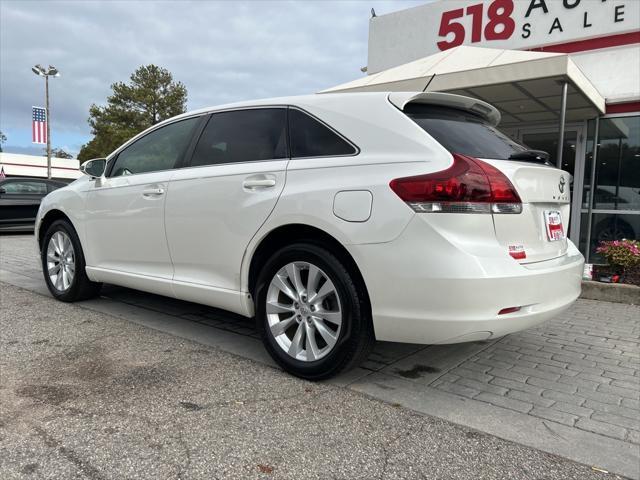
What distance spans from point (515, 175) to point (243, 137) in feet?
6.10

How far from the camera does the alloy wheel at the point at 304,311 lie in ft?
9.73

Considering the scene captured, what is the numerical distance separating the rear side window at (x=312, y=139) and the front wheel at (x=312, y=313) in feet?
1.95

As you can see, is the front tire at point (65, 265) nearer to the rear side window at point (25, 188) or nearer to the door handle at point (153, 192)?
the door handle at point (153, 192)

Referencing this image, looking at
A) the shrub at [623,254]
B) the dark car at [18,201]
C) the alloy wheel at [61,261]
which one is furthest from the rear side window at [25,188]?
the shrub at [623,254]

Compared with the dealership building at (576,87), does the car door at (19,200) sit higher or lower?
lower

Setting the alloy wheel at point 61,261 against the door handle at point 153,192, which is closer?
→ the door handle at point 153,192

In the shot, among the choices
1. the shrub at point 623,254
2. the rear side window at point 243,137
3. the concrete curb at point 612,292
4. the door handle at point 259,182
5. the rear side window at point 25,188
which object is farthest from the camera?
the rear side window at point 25,188

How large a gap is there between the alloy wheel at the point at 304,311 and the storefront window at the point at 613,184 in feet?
25.7

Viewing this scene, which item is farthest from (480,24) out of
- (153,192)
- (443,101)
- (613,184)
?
(153,192)

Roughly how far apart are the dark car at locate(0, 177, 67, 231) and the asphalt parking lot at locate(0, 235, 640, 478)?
9.65 metres

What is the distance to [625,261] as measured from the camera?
6.23 meters

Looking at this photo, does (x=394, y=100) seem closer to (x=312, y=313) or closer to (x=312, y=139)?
(x=312, y=139)

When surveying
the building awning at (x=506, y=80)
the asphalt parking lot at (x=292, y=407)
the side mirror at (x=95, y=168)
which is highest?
the building awning at (x=506, y=80)

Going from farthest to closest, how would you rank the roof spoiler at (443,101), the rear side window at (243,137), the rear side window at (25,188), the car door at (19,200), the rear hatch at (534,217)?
the rear side window at (25,188) → the car door at (19,200) → the rear side window at (243,137) → the roof spoiler at (443,101) → the rear hatch at (534,217)
